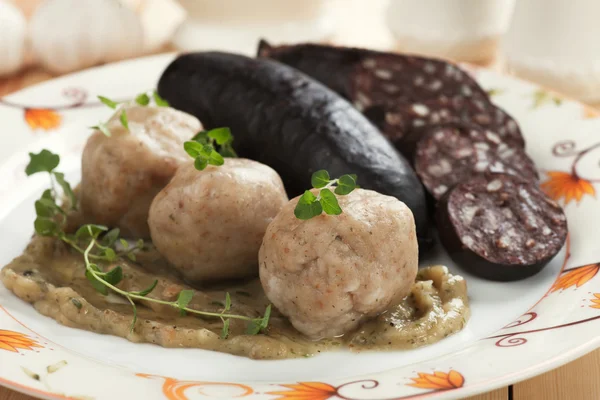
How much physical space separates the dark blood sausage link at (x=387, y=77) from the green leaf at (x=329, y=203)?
177 cm

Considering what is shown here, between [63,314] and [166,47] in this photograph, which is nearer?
[63,314]

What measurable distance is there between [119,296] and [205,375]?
0.61 meters

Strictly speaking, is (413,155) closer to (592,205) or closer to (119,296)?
(592,205)

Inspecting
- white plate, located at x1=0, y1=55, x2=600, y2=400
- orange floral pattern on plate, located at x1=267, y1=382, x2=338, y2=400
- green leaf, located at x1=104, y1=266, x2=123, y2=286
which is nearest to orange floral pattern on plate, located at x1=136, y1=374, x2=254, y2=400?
white plate, located at x1=0, y1=55, x2=600, y2=400

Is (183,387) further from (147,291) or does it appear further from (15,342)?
(15,342)

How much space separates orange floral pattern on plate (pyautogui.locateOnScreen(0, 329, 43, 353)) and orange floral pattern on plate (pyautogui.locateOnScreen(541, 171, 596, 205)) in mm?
2425

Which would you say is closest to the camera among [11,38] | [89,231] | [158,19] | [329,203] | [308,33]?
[329,203]

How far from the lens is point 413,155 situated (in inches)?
152

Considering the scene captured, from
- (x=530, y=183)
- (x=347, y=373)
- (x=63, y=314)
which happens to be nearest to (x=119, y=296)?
(x=63, y=314)

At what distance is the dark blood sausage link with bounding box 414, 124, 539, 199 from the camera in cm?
379

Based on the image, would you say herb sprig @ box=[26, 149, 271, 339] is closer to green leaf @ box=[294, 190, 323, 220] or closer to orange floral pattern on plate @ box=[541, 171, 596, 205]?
green leaf @ box=[294, 190, 323, 220]

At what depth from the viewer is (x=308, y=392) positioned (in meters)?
2.57

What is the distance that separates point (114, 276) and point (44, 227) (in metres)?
0.53

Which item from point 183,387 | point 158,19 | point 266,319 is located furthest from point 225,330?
point 158,19
